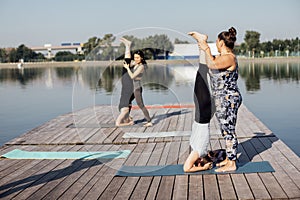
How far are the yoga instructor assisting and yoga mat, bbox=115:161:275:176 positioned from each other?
7.3 inches

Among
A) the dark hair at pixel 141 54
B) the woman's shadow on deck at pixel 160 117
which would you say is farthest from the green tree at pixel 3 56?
the dark hair at pixel 141 54

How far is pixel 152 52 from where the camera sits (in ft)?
22.2

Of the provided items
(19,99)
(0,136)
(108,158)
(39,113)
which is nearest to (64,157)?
(108,158)

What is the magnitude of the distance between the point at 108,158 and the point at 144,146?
31.7 inches

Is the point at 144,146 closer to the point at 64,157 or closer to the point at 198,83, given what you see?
the point at 64,157

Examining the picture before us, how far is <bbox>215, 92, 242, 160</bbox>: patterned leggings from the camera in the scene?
511 centimetres

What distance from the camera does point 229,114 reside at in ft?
16.8

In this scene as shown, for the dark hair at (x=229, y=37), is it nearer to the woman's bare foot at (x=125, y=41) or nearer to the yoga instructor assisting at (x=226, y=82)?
the yoga instructor assisting at (x=226, y=82)

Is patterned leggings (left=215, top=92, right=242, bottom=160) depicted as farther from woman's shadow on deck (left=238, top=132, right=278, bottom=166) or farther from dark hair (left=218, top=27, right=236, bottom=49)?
dark hair (left=218, top=27, right=236, bottom=49)

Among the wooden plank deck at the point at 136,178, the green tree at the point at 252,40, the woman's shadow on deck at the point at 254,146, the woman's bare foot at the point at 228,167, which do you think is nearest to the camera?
the wooden plank deck at the point at 136,178

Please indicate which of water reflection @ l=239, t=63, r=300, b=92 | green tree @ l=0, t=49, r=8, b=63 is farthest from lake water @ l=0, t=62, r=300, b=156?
green tree @ l=0, t=49, r=8, b=63

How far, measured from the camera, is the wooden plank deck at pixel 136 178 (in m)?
4.58

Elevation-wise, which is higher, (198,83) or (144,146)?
(198,83)

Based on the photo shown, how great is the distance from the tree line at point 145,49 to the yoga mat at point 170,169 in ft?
5.41
